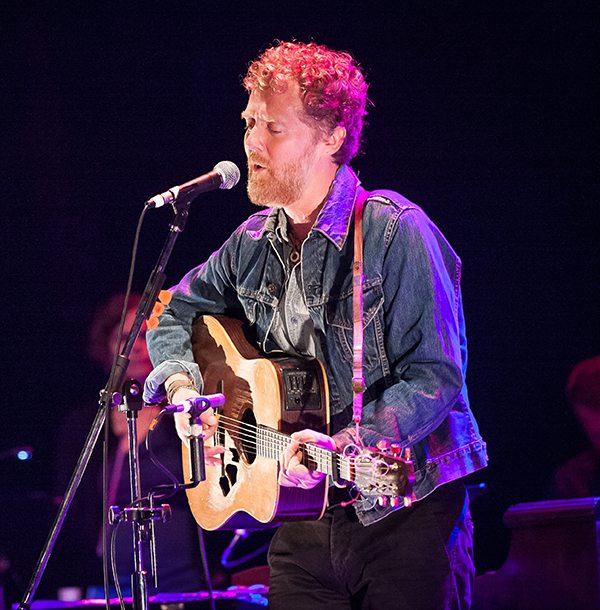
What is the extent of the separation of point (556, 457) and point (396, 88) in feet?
9.11

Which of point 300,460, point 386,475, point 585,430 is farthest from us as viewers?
point 585,430

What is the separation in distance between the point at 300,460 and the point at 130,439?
58 cm

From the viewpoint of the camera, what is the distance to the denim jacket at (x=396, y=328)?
8.81ft

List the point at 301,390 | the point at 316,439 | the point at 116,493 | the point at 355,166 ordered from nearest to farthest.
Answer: the point at 316,439, the point at 301,390, the point at 116,493, the point at 355,166

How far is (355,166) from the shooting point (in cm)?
620

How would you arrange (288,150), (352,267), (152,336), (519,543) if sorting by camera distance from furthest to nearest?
(519,543) < (152,336) < (288,150) < (352,267)

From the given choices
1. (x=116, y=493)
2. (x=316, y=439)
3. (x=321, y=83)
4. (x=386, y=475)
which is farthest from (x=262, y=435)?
(x=116, y=493)

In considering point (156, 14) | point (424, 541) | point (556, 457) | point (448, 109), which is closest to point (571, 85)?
point (448, 109)

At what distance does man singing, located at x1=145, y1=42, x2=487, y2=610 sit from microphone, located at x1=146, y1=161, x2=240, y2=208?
5.4 inches

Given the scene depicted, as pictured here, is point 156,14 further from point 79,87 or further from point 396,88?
point 396,88

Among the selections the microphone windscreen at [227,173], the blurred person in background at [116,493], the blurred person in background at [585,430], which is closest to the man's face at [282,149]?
the microphone windscreen at [227,173]

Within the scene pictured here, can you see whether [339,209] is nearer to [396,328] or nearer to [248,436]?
[396,328]

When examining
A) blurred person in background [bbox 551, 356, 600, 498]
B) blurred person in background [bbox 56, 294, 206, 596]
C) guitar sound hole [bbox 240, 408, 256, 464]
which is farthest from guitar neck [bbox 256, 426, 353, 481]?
blurred person in background [bbox 551, 356, 600, 498]

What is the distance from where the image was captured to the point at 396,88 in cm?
612
